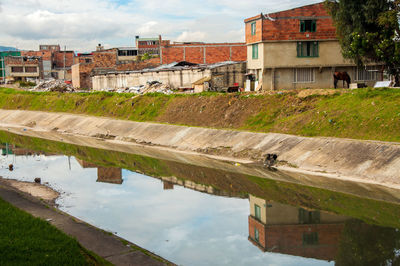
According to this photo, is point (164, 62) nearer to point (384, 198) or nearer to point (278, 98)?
point (278, 98)

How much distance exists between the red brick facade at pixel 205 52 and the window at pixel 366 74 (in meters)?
34.1

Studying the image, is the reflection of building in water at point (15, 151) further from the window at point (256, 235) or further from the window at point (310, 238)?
the window at point (310, 238)

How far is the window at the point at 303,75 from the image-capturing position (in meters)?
51.9

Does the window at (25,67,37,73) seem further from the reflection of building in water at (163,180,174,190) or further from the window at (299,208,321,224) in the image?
the window at (299,208,321,224)

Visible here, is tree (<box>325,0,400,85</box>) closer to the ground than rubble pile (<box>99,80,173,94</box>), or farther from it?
farther from it

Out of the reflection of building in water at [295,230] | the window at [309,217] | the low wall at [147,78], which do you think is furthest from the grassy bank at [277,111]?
the reflection of building in water at [295,230]

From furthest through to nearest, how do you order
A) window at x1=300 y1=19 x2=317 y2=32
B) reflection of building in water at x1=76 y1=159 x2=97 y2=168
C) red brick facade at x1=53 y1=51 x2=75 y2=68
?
red brick facade at x1=53 y1=51 x2=75 y2=68
window at x1=300 y1=19 x2=317 y2=32
reflection of building in water at x1=76 y1=159 x2=97 y2=168

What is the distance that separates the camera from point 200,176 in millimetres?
31719

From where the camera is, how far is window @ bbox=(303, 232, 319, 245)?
18586 mm

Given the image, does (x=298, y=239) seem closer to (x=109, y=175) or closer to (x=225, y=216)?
(x=225, y=216)

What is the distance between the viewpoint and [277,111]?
40.4 meters

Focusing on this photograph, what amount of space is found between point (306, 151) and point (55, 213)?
717 inches

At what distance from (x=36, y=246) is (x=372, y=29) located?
127 ft

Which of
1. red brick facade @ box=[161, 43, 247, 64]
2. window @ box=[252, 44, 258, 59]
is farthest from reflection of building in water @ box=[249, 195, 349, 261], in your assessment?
red brick facade @ box=[161, 43, 247, 64]
